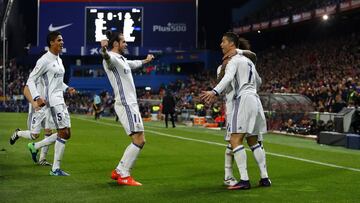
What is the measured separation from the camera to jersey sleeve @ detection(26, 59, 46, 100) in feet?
31.5

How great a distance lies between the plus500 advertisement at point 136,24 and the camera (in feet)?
181

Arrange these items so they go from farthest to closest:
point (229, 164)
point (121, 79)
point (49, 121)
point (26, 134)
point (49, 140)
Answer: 1. point (26, 134)
2. point (49, 140)
3. point (49, 121)
4. point (229, 164)
5. point (121, 79)

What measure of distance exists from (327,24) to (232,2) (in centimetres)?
1345

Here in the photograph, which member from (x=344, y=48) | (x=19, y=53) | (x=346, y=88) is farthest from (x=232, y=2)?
(x=346, y=88)

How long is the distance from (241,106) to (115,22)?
4484cm

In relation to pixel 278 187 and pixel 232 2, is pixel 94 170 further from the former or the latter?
pixel 232 2

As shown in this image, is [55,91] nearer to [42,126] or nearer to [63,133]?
[63,133]

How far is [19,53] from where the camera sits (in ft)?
238

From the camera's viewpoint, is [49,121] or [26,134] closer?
[49,121]

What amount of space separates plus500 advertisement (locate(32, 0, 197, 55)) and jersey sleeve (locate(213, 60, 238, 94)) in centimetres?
4600

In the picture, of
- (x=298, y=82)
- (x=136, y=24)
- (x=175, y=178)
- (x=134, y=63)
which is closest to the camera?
(x=134, y=63)

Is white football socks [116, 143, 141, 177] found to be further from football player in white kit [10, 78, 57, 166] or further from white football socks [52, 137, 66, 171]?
football player in white kit [10, 78, 57, 166]

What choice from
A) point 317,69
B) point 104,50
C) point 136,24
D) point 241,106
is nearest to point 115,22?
point 136,24

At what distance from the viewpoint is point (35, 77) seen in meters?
10.1
